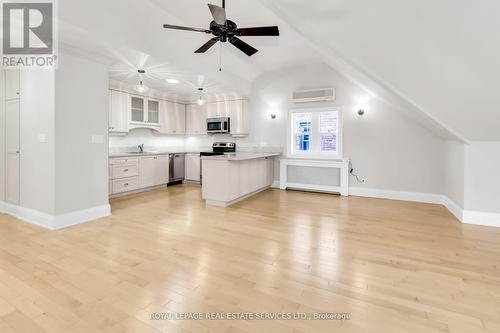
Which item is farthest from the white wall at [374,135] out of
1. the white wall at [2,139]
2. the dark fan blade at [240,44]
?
the white wall at [2,139]

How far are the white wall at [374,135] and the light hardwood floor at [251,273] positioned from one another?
1.46 m

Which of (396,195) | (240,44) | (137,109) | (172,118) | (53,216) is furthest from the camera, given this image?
(172,118)

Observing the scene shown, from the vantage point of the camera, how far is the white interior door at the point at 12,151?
3.72 m

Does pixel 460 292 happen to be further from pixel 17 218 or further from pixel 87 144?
pixel 17 218

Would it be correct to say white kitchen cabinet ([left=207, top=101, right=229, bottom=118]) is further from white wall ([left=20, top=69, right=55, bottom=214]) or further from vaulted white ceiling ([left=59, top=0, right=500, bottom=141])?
white wall ([left=20, top=69, right=55, bottom=214])

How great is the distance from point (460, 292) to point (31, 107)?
5288mm

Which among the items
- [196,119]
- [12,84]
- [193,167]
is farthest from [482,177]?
[12,84]

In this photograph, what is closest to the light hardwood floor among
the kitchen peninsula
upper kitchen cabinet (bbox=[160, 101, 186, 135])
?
the kitchen peninsula

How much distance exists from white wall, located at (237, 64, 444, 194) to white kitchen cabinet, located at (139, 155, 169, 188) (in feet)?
9.46

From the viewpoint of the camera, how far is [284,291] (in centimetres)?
188

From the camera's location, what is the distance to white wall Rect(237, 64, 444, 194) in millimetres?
4797

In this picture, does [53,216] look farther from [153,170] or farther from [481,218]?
[481,218]

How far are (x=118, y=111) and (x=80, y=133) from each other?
6.74 ft

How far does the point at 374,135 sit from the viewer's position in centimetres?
522
